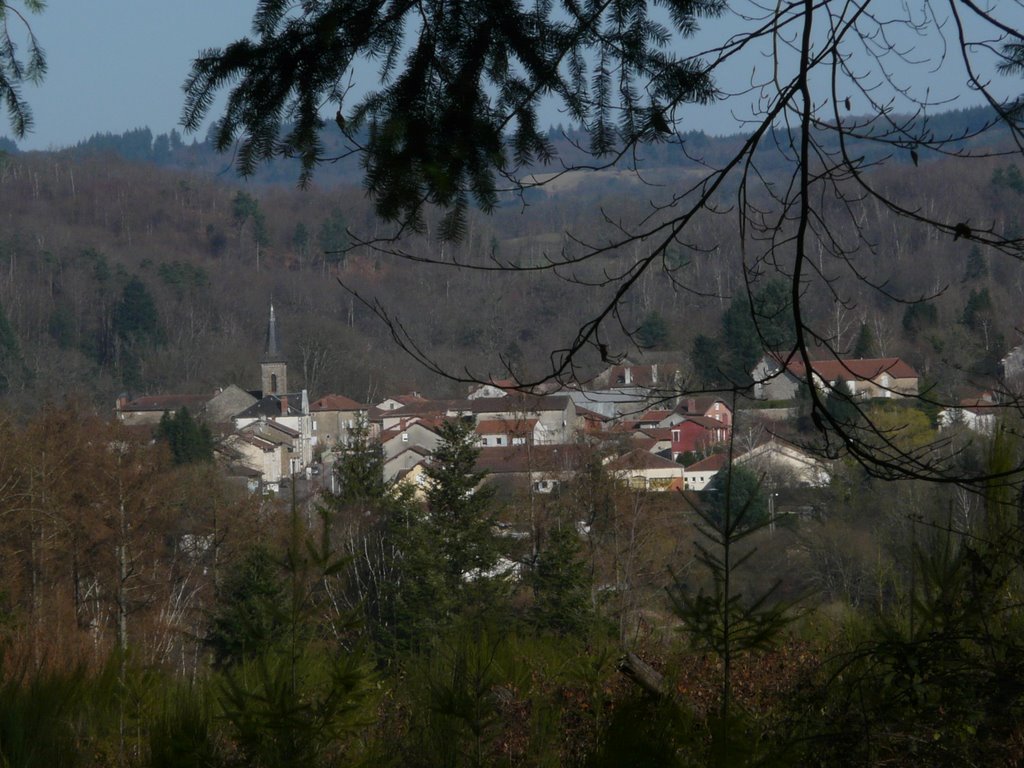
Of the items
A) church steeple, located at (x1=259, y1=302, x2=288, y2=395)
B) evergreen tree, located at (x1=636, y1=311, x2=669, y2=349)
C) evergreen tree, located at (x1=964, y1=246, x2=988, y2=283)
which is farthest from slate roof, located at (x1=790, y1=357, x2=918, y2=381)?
church steeple, located at (x1=259, y1=302, x2=288, y2=395)

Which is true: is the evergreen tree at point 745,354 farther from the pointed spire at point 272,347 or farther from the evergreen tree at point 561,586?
the pointed spire at point 272,347

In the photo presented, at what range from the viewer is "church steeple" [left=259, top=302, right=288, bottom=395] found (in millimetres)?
59344

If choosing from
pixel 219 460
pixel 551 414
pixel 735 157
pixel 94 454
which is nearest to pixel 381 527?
pixel 94 454

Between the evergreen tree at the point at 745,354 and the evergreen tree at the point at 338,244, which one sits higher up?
the evergreen tree at the point at 338,244

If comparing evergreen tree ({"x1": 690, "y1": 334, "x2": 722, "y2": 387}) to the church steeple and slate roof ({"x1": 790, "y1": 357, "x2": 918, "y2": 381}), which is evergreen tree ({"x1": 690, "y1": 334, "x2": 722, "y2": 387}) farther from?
the church steeple

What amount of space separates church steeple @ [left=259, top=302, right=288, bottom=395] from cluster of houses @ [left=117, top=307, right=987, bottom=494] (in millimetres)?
51

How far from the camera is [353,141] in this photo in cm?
328

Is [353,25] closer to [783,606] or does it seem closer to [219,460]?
[783,606]

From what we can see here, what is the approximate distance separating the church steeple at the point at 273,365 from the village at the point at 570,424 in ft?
0.24

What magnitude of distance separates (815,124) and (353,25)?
1311mm

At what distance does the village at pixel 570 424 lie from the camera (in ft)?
12.2

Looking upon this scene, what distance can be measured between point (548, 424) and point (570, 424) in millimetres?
2074


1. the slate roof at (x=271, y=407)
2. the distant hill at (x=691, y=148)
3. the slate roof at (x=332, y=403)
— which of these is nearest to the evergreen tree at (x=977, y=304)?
the distant hill at (x=691, y=148)

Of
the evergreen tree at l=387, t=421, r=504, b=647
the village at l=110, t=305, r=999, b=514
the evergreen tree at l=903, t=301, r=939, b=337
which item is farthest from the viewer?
the evergreen tree at l=903, t=301, r=939, b=337
